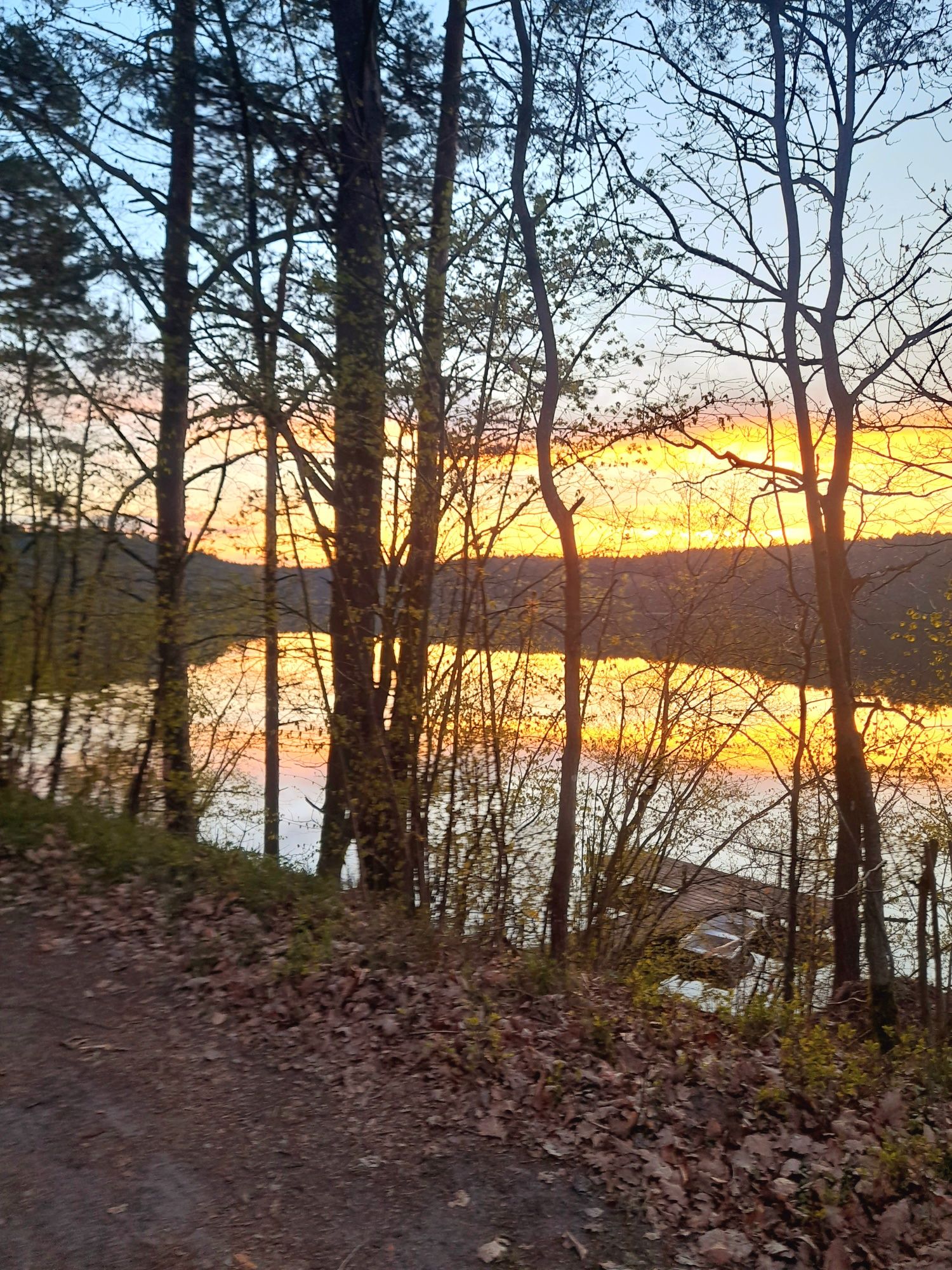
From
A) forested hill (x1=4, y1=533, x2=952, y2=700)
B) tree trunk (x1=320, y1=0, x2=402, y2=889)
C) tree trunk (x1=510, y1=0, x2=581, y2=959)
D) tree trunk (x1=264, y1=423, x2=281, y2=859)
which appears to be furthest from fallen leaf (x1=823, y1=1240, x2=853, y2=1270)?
tree trunk (x1=264, y1=423, x2=281, y2=859)

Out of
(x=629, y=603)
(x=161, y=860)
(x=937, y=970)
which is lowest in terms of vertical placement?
(x=937, y=970)

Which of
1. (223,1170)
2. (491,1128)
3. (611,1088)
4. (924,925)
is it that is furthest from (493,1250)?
(924,925)

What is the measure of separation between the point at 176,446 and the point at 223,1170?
892cm

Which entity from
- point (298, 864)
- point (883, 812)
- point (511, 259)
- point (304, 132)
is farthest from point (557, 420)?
point (883, 812)

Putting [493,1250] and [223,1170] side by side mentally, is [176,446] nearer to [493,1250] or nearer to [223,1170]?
[223,1170]

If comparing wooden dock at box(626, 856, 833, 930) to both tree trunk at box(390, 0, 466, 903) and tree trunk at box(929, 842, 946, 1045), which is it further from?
tree trunk at box(390, 0, 466, 903)

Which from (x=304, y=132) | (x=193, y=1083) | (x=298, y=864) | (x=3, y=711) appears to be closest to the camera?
(x=193, y=1083)

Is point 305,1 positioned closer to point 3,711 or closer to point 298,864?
point 3,711

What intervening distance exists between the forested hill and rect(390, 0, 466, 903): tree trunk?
382mm

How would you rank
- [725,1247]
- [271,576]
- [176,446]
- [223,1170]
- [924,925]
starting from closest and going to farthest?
[725,1247]
[223,1170]
[924,925]
[271,576]
[176,446]

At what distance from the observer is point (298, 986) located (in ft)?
19.7

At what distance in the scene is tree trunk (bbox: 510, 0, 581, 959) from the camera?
29.1ft

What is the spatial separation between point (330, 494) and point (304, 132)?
409 centimetres

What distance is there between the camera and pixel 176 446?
460 inches
